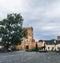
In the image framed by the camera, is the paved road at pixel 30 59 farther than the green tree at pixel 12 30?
No

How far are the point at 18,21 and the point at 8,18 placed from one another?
5138 mm

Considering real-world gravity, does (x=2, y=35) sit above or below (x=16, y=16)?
below

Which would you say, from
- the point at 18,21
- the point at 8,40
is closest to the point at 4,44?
the point at 8,40

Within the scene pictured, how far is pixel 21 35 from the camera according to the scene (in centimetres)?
12812

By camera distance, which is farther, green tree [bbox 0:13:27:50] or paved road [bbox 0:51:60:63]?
green tree [bbox 0:13:27:50]

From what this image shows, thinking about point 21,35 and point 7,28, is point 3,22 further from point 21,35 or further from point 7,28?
point 21,35

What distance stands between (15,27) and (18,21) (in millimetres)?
3080

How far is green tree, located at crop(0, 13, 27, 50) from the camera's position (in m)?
128

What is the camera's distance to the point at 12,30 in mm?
132750

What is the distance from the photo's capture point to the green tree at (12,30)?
12812 cm

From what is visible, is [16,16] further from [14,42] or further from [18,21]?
[14,42]

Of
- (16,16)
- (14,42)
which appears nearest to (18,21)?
(16,16)

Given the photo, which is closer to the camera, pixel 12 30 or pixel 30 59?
pixel 30 59

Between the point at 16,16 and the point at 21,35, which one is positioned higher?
the point at 16,16
